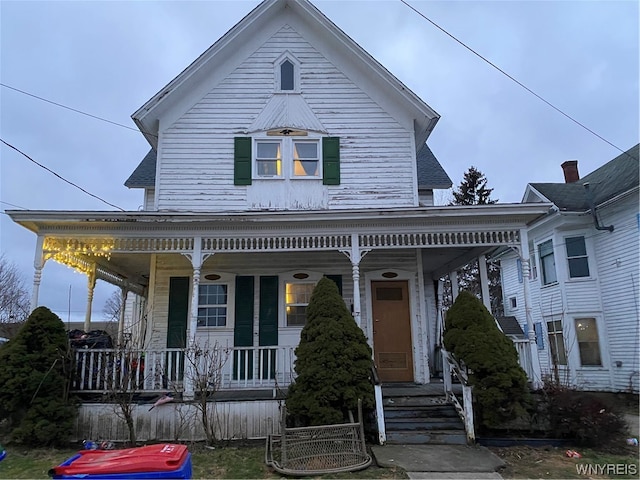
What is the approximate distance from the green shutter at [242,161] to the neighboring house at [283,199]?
0.10ft

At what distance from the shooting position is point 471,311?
24.4 feet

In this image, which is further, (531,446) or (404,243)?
(404,243)

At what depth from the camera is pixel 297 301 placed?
974cm

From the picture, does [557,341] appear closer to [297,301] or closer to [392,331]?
[392,331]

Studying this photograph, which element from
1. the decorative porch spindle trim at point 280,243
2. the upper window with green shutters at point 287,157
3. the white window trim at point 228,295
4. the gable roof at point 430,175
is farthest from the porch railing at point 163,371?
the gable roof at point 430,175

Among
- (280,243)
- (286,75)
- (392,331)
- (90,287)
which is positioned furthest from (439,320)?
(90,287)

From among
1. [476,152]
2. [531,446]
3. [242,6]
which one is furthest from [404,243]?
[476,152]

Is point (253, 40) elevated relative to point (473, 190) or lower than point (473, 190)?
lower

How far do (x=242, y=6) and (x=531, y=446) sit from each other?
11.9m

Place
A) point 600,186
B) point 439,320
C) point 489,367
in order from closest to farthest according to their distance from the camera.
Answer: point 489,367 → point 439,320 → point 600,186

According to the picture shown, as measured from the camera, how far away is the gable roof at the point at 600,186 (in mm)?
13109

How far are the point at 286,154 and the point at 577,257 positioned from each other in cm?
1026

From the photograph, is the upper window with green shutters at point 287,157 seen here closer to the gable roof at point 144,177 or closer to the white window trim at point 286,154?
the white window trim at point 286,154

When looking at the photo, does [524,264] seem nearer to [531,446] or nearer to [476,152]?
[531,446]
